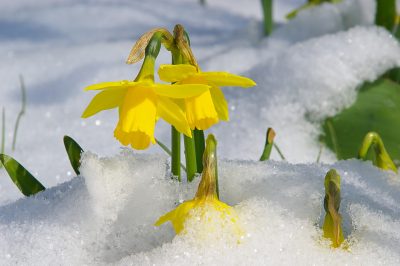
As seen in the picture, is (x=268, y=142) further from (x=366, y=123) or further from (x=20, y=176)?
(x=366, y=123)

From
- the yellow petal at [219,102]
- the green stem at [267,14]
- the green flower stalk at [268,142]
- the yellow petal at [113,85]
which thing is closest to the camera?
the yellow petal at [113,85]

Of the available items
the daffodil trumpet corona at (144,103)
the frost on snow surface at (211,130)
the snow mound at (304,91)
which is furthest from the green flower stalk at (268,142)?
the snow mound at (304,91)

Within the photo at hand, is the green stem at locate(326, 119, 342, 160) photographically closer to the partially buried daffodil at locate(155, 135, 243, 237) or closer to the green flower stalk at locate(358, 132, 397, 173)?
the green flower stalk at locate(358, 132, 397, 173)

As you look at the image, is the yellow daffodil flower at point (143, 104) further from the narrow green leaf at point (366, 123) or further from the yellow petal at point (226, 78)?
the narrow green leaf at point (366, 123)

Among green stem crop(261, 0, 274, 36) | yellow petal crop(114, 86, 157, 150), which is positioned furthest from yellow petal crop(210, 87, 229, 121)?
green stem crop(261, 0, 274, 36)

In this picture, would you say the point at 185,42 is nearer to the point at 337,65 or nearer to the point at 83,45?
the point at 337,65

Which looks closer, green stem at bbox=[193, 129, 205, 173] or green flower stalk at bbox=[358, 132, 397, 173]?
green stem at bbox=[193, 129, 205, 173]
